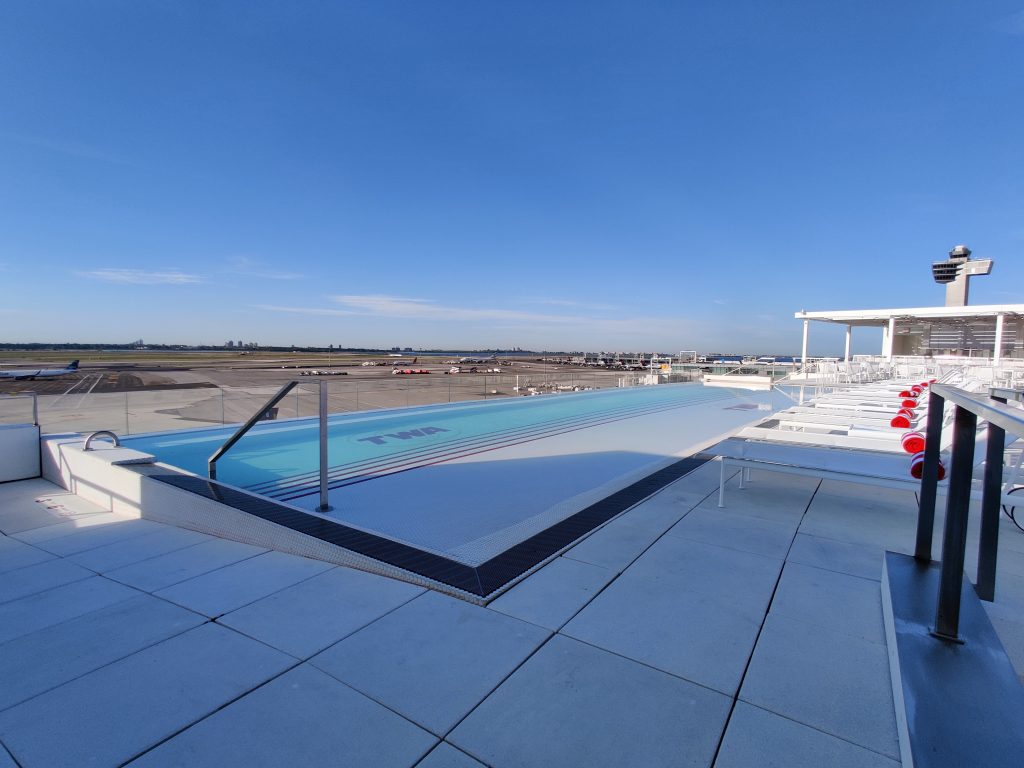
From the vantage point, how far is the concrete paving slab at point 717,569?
8.30 feet

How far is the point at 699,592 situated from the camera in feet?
8.34

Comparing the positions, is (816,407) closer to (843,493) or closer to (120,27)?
(843,493)

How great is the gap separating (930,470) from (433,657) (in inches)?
101

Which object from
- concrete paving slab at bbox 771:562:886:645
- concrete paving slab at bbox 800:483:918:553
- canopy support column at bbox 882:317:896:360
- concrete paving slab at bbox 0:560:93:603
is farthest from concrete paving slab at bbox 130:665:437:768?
canopy support column at bbox 882:317:896:360

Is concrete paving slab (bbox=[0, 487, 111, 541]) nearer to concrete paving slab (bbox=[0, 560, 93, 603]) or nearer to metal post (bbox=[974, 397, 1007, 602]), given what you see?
concrete paving slab (bbox=[0, 560, 93, 603])

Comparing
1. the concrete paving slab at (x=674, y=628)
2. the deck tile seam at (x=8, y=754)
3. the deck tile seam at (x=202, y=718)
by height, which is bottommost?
the deck tile seam at (x=8, y=754)

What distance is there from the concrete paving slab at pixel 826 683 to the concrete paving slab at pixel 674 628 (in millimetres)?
84

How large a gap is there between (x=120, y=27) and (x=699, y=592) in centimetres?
1151

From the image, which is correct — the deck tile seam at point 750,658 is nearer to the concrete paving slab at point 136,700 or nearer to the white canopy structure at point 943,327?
the concrete paving slab at point 136,700

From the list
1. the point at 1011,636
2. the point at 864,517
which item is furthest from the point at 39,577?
the point at 864,517

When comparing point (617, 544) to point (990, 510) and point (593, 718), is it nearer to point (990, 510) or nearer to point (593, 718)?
point (593, 718)

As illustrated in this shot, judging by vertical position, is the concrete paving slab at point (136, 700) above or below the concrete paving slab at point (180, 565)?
above

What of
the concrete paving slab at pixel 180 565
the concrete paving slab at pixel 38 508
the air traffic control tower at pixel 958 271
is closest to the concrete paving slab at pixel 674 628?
the concrete paving slab at pixel 180 565

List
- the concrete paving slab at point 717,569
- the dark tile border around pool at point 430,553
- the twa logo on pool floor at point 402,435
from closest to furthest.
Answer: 1. the concrete paving slab at point 717,569
2. the dark tile border around pool at point 430,553
3. the twa logo on pool floor at point 402,435
